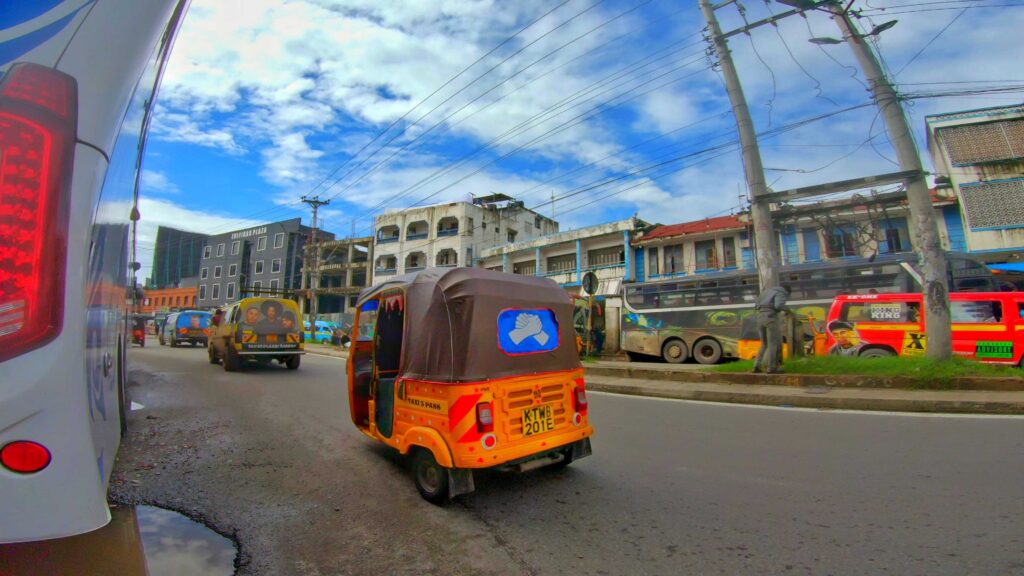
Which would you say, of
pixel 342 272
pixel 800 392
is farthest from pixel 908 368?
pixel 342 272

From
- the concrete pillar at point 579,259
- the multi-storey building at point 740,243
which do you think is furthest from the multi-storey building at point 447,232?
the multi-storey building at point 740,243

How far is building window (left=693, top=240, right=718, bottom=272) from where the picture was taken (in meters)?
26.0

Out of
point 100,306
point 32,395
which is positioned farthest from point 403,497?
point 32,395

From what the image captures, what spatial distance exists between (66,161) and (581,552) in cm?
310

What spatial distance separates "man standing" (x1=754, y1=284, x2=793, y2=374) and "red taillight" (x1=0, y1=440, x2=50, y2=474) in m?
10.2

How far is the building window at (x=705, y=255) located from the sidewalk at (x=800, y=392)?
53.3 ft

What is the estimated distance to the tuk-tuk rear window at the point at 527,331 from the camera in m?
3.98

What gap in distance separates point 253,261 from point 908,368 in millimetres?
57768

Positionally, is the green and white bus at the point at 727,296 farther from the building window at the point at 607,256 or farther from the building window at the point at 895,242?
the building window at the point at 607,256

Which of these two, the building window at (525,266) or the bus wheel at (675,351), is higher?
the building window at (525,266)

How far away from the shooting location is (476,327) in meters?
3.77

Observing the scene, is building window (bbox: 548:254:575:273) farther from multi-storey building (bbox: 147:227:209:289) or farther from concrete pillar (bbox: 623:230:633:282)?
multi-storey building (bbox: 147:227:209:289)

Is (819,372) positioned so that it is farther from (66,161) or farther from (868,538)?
(66,161)

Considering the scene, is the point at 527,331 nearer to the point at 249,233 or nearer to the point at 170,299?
the point at 249,233
